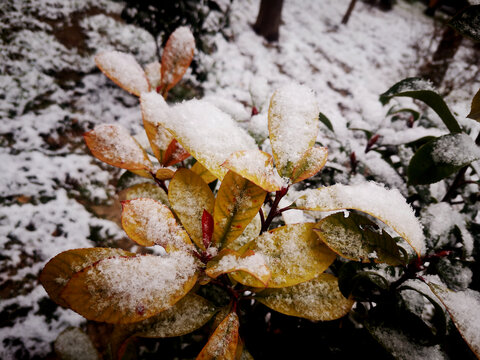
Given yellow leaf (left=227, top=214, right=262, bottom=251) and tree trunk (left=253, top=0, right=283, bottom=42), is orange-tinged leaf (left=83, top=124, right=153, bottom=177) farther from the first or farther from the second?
tree trunk (left=253, top=0, right=283, bottom=42)

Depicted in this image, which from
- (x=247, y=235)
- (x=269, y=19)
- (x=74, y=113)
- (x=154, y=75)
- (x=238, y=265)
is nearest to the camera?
(x=238, y=265)

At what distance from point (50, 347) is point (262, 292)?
43.8 inches

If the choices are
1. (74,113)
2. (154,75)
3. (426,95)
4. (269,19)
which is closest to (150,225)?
(154,75)

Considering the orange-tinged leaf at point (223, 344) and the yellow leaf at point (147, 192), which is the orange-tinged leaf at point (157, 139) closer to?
the yellow leaf at point (147, 192)

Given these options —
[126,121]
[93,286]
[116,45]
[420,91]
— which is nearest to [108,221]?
[126,121]

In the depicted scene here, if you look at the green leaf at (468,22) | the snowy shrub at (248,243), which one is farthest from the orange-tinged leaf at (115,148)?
the green leaf at (468,22)

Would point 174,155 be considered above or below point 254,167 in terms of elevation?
below

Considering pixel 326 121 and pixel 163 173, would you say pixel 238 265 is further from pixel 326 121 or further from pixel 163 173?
pixel 326 121

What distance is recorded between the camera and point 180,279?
434 millimetres

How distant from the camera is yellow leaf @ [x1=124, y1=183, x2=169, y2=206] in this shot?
668 millimetres

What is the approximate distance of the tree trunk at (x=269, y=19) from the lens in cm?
359

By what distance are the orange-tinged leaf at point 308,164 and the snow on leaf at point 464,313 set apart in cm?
32

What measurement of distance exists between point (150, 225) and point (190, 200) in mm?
93

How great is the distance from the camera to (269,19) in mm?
3664
